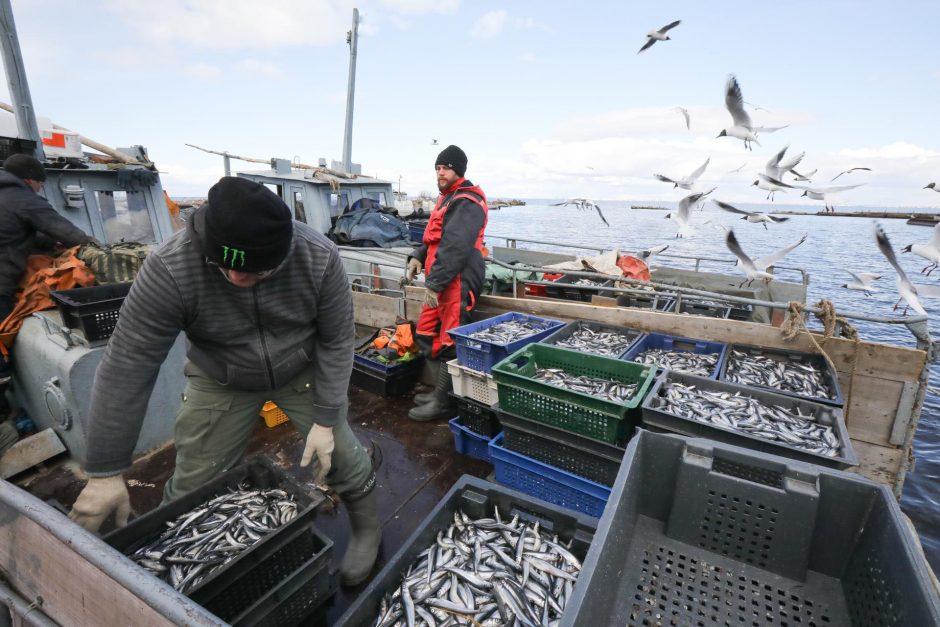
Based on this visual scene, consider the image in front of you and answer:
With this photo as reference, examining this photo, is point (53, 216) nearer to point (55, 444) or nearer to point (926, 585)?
point (55, 444)

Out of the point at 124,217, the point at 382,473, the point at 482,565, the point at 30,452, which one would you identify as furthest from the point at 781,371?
the point at 124,217

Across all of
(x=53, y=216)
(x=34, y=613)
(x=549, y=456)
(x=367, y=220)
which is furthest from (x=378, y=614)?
(x=367, y=220)

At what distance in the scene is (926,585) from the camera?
129 cm

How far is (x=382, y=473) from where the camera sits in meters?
4.26

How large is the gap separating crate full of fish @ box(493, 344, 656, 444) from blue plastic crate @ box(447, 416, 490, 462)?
0.98 metres

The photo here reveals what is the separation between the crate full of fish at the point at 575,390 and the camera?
10.2ft

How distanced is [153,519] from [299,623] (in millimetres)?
1021

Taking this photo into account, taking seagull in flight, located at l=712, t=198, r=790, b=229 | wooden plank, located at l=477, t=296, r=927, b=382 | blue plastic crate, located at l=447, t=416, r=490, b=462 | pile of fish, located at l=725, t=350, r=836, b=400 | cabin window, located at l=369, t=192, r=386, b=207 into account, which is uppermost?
cabin window, located at l=369, t=192, r=386, b=207

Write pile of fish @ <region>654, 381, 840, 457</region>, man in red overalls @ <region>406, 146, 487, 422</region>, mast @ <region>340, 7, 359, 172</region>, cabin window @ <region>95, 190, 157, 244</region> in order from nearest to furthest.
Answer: pile of fish @ <region>654, 381, 840, 457</region> → man in red overalls @ <region>406, 146, 487, 422</region> → cabin window @ <region>95, 190, 157, 244</region> → mast @ <region>340, 7, 359, 172</region>

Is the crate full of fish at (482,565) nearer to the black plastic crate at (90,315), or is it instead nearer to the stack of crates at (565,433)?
the stack of crates at (565,433)

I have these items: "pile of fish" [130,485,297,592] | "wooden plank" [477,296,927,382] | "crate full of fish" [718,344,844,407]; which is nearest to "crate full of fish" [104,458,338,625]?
"pile of fish" [130,485,297,592]

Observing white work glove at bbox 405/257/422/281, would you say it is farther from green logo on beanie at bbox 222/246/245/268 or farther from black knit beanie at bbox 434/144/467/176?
green logo on beanie at bbox 222/246/245/268

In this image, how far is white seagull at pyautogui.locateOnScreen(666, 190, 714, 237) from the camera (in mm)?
5762

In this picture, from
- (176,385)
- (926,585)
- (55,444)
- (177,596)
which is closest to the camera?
(177,596)
